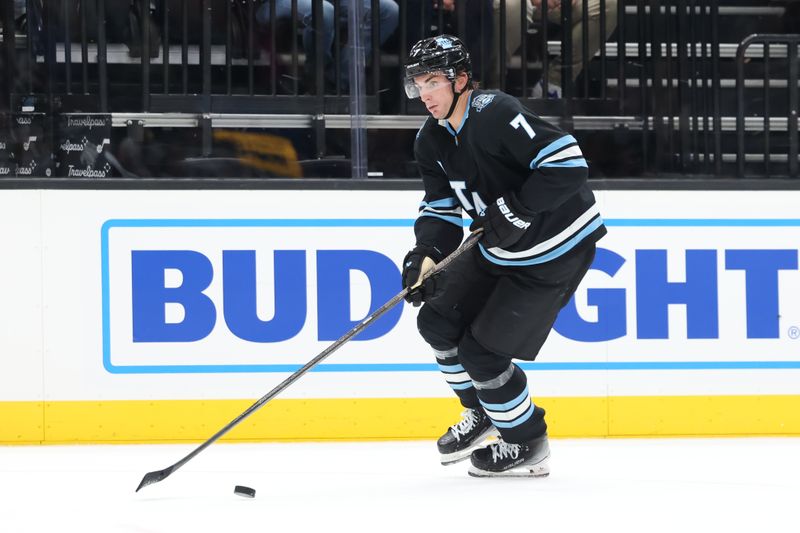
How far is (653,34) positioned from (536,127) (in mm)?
1573

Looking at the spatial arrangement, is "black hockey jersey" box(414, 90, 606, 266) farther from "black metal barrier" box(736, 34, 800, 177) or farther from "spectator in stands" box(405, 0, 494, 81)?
"black metal barrier" box(736, 34, 800, 177)

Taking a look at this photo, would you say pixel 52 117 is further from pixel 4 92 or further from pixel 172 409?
pixel 172 409

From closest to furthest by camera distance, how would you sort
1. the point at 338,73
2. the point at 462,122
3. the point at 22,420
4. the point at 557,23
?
the point at 462,122, the point at 22,420, the point at 338,73, the point at 557,23

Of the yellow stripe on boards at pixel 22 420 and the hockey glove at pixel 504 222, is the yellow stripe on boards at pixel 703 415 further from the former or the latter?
the yellow stripe on boards at pixel 22 420

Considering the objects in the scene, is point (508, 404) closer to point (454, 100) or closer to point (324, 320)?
point (454, 100)

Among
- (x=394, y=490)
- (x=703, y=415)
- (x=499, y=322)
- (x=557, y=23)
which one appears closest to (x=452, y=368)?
(x=499, y=322)

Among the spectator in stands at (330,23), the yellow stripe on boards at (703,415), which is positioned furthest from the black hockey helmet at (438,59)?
the yellow stripe on boards at (703,415)

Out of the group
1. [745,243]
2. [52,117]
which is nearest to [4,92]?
[52,117]

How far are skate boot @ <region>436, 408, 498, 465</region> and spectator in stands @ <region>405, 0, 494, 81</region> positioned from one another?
4.66 ft

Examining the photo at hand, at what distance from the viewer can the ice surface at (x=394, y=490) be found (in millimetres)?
2396

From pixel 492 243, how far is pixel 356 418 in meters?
1.10

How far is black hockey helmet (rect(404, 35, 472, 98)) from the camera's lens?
2.64 m

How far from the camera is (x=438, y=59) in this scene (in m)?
2.64

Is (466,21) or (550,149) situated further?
(466,21)
